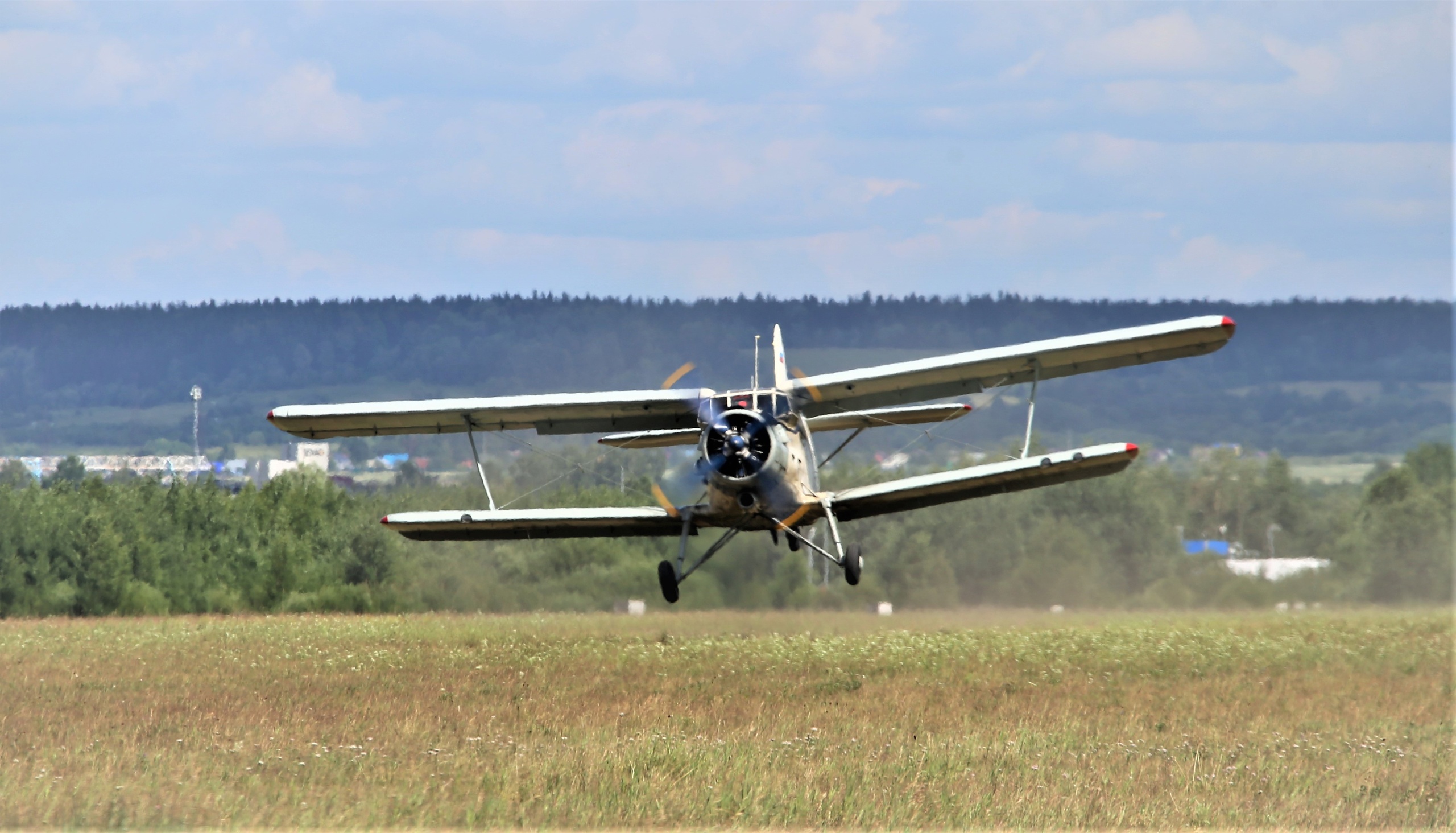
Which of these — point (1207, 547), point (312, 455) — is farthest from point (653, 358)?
point (1207, 547)

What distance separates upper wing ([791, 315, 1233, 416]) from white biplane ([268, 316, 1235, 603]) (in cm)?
3

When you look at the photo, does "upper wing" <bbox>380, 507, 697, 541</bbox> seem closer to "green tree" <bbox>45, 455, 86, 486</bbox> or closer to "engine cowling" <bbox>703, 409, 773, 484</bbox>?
"engine cowling" <bbox>703, 409, 773, 484</bbox>

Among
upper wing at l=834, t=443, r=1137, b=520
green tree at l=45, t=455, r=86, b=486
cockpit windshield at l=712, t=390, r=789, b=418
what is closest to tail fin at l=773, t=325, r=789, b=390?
cockpit windshield at l=712, t=390, r=789, b=418

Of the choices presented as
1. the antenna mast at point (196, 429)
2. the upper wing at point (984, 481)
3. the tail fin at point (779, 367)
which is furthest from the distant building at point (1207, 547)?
the antenna mast at point (196, 429)

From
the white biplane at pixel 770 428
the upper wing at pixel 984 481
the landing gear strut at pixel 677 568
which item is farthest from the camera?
the landing gear strut at pixel 677 568

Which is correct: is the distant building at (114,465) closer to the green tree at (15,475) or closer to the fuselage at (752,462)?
the green tree at (15,475)

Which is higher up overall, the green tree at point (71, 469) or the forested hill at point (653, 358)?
the forested hill at point (653, 358)

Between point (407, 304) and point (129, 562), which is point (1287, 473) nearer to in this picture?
point (129, 562)

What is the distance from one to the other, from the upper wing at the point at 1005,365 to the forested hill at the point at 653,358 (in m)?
38.5

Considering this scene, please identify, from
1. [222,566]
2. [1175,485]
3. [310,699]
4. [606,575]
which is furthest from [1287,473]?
[310,699]

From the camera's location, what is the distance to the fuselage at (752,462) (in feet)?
69.9

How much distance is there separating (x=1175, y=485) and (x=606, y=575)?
20911mm

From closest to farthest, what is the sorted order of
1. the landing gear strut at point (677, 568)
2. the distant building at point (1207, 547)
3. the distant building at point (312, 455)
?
1. the landing gear strut at point (677, 568)
2. the distant building at point (1207, 547)
3. the distant building at point (312, 455)

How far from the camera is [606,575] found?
35.6 metres
